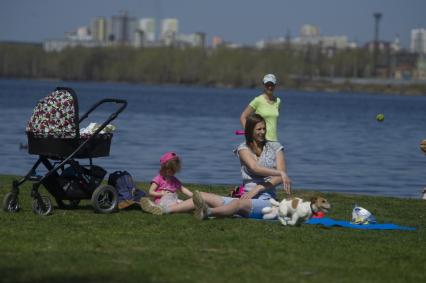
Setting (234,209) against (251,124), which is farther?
(251,124)

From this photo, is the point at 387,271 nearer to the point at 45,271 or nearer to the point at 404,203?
the point at 45,271

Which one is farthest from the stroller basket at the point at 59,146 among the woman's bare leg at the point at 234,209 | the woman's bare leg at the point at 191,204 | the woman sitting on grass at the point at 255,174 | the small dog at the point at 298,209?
the small dog at the point at 298,209

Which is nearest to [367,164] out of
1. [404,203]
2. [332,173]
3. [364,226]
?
[332,173]

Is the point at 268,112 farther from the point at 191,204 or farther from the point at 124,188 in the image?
the point at 191,204

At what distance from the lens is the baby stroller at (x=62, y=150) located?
11758 mm

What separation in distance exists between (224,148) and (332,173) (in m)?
8.09

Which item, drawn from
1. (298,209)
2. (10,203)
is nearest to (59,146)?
(10,203)

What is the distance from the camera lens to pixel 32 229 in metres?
10.4

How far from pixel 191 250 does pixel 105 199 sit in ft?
9.08

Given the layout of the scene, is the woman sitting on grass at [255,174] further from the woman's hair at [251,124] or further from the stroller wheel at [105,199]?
the stroller wheel at [105,199]

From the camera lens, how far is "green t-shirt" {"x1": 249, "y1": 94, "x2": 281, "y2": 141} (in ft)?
44.9

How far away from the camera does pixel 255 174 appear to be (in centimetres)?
1200

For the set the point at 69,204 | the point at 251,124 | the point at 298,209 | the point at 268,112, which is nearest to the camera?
the point at 298,209

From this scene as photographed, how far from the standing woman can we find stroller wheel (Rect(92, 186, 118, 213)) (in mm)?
2232
